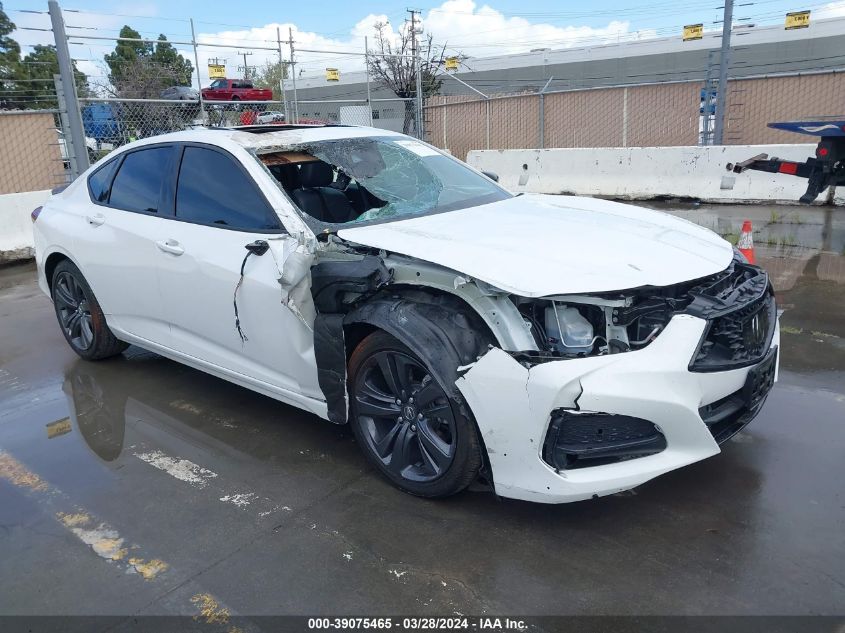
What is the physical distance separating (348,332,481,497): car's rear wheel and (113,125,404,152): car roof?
156cm

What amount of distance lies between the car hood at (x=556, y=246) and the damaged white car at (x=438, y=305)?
0.04ft

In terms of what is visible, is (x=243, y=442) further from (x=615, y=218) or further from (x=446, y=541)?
(x=615, y=218)

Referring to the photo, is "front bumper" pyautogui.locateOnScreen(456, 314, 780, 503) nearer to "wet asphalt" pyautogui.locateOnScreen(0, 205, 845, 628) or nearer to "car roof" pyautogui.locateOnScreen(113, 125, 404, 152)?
"wet asphalt" pyautogui.locateOnScreen(0, 205, 845, 628)

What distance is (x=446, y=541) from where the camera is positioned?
3.01m

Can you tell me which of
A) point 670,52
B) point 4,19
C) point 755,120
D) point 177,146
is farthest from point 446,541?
point 4,19

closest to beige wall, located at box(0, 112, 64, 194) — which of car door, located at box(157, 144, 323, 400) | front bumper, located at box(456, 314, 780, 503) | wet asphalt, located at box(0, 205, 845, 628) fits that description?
wet asphalt, located at box(0, 205, 845, 628)

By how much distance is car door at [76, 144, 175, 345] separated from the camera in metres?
4.44

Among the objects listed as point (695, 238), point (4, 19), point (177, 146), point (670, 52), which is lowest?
point (695, 238)

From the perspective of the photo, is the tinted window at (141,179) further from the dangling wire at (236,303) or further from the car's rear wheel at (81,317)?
the dangling wire at (236,303)

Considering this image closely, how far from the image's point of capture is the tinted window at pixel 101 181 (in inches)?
196

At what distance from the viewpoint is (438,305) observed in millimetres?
3150

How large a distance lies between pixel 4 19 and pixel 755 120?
3704 centimetres

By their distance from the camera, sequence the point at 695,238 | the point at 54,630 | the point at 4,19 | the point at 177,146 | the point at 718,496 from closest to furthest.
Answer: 1. the point at 54,630
2. the point at 718,496
3. the point at 695,238
4. the point at 177,146
5. the point at 4,19

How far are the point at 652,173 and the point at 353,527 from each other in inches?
412
